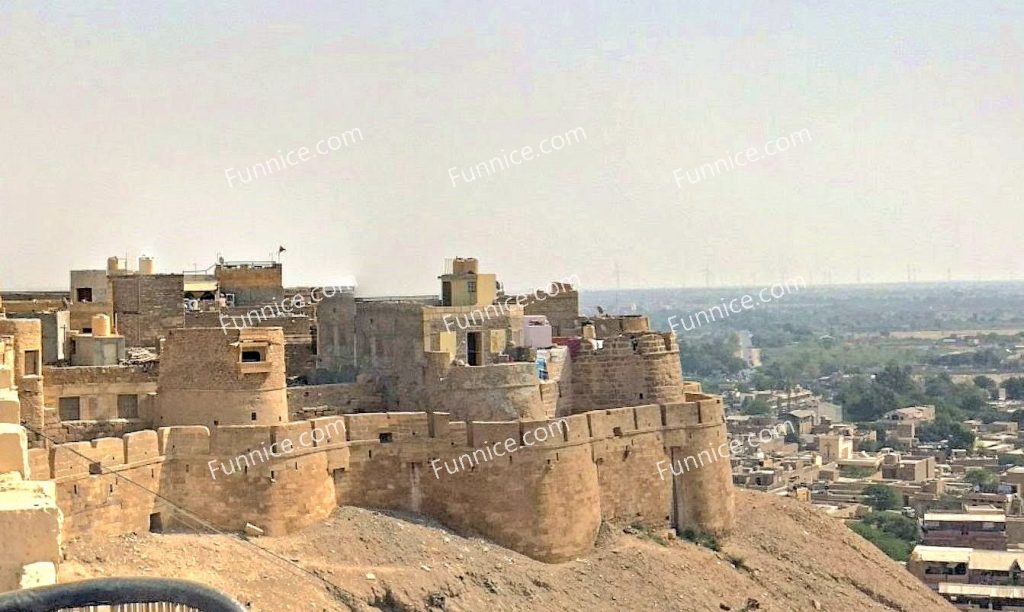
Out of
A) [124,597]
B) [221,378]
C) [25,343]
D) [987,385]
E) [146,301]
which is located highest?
[146,301]

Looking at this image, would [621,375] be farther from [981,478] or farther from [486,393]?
[981,478]

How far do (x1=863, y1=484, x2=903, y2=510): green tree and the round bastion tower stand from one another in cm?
5765

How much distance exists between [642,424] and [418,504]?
17.5 ft

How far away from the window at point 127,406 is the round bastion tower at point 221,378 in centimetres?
71

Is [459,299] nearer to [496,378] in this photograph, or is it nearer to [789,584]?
[496,378]

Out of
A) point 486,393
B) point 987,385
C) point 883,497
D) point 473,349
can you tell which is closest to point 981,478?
point 883,497

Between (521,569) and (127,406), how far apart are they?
25.4ft

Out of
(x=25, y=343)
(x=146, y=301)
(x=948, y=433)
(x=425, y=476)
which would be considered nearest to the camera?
(x=25, y=343)

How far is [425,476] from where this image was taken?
94.3 ft

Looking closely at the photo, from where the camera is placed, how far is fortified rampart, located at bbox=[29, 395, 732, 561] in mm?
24688

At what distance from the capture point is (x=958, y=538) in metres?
67.2

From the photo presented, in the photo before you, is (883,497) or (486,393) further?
(883,497)

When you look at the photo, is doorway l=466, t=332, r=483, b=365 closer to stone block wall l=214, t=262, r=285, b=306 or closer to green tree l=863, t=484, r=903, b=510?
stone block wall l=214, t=262, r=285, b=306

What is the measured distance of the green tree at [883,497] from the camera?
264 ft
